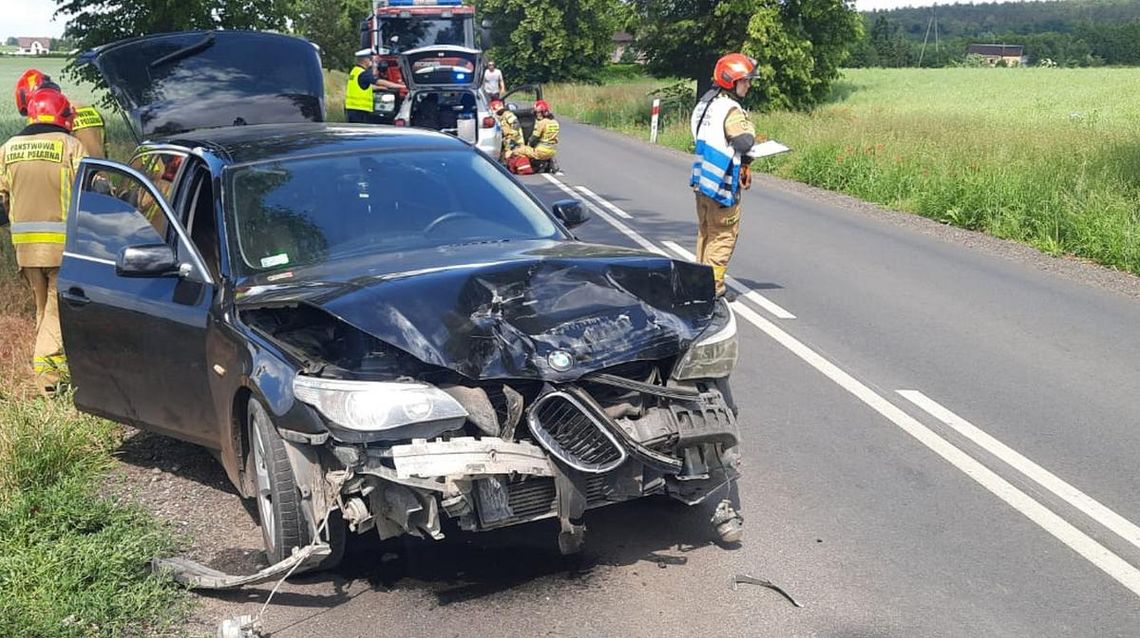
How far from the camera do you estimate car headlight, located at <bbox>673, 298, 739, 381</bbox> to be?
477 cm

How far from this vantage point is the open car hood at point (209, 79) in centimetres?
1105

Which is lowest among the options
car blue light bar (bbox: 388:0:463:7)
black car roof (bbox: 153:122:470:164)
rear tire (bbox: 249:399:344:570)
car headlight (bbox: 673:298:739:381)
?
car blue light bar (bbox: 388:0:463:7)

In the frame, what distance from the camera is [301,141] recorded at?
6.23 meters

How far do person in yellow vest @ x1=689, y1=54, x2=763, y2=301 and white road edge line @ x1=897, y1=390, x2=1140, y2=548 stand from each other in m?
2.33

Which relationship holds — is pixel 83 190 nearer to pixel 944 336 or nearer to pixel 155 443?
pixel 155 443

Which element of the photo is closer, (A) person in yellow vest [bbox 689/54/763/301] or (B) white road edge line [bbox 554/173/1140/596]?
(B) white road edge line [bbox 554/173/1140/596]

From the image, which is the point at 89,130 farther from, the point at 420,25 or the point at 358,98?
the point at 420,25

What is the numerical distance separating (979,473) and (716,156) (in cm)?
417

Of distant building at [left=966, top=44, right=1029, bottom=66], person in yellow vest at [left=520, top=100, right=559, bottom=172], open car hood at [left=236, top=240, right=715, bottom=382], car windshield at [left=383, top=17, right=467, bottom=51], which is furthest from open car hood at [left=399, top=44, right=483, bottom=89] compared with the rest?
distant building at [left=966, top=44, right=1029, bottom=66]

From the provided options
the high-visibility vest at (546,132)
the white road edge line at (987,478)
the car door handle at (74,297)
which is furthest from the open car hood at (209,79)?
the high-visibility vest at (546,132)

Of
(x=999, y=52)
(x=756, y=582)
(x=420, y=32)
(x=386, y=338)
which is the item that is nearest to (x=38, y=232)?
(x=386, y=338)

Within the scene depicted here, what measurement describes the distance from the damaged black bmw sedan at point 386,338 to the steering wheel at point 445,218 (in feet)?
0.04

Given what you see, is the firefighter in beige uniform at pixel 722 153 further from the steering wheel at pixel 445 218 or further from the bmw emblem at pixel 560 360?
the bmw emblem at pixel 560 360

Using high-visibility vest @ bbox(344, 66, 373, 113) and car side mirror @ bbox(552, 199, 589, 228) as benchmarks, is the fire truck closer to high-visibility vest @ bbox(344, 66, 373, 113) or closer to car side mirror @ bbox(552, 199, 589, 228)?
high-visibility vest @ bbox(344, 66, 373, 113)
